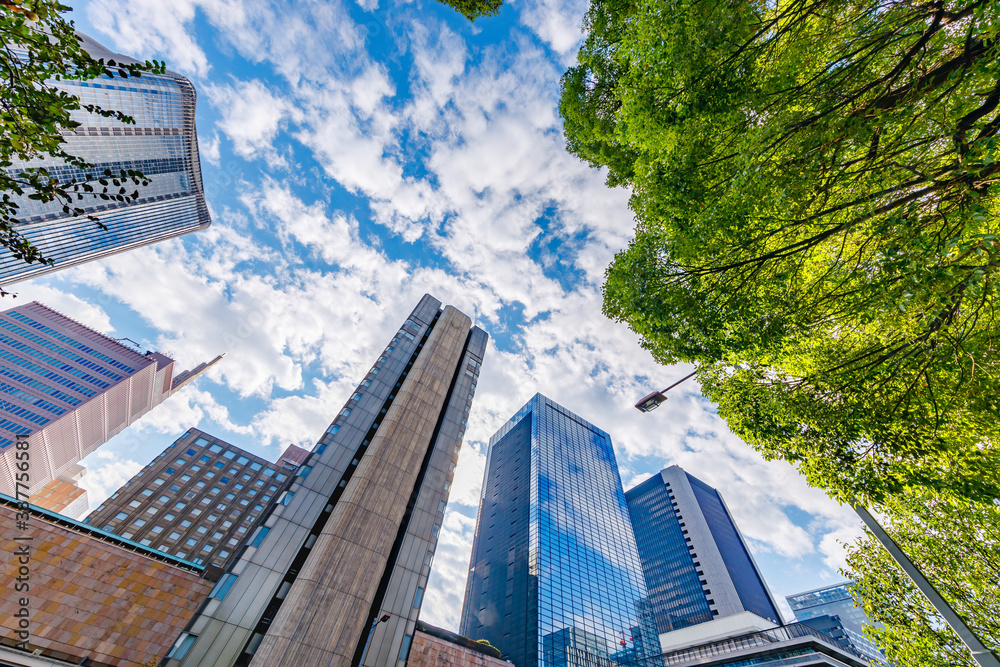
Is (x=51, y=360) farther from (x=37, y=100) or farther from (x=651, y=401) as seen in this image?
(x=651, y=401)

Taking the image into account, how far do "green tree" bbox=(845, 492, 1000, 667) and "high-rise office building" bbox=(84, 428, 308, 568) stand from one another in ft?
→ 213

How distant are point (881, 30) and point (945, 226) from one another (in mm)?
3267

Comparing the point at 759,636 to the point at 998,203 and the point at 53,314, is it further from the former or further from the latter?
the point at 53,314

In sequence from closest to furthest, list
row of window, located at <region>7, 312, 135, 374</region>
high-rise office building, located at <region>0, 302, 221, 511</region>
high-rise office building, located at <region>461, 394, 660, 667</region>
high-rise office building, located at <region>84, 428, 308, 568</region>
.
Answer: high-rise office building, located at <region>84, 428, 308, 568</region> < high-rise office building, located at <region>461, 394, 660, 667</region> < high-rise office building, located at <region>0, 302, 221, 511</region> < row of window, located at <region>7, 312, 135, 374</region>

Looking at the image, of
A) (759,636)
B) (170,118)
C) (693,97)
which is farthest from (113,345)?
(759,636)

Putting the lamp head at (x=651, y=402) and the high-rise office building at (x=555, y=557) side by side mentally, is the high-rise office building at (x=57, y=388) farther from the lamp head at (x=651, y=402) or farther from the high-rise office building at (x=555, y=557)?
the lamp head at (x=651, y=402)

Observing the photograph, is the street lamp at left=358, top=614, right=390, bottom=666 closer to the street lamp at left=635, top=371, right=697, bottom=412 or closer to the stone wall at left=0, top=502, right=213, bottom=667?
the stone wall at left=0, top=502, right=213, bottom=667

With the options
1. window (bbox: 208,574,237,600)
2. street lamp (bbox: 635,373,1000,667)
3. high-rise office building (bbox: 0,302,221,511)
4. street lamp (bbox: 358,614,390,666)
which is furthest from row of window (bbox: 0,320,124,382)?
street lamp (bbox: 635,373,1000,667)

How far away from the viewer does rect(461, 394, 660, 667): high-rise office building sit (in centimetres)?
6259

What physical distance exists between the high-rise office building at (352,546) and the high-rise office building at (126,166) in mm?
81750

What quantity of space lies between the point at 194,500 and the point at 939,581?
301 ft

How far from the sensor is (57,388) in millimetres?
79312

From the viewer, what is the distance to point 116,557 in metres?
18.8

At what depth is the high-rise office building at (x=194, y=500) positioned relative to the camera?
58844mm
